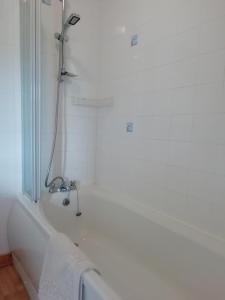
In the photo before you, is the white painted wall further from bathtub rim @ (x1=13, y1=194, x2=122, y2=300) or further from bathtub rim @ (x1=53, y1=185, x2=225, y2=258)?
bathtub rim @ (x1=53, y1=185, x2=225, y2=258)

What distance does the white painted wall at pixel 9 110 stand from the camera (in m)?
1.77

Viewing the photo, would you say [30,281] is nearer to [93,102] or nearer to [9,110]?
[9,110]

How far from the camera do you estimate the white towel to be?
3.06 ft

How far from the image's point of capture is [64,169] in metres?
2.21

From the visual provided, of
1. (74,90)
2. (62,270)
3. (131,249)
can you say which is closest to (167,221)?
(131,249)

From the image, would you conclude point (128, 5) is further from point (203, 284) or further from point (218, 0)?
point (203, 284)

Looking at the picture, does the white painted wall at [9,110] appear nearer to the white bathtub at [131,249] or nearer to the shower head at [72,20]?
the white bathtub at [131,249]

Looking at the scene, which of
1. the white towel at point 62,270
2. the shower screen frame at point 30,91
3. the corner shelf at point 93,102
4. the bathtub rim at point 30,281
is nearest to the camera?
the bathtub rim at point 30,281

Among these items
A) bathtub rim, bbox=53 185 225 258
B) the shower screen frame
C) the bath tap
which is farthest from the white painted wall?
bathtub rim, bbox=53 185 225 258

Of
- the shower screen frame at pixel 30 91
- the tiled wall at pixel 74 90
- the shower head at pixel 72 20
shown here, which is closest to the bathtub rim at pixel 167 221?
the tiled wall at pixel 74 90

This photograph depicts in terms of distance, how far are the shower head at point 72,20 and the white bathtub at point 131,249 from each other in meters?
1.48

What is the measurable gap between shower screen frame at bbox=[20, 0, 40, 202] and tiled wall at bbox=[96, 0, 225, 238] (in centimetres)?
72

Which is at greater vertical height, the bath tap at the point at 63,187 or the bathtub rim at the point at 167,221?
the bath tap at the point at 63,187

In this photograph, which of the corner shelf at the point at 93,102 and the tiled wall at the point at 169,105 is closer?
the tiled wall at the point at 169,105
